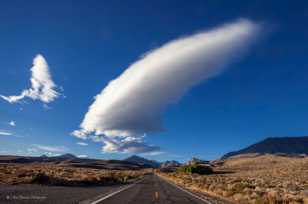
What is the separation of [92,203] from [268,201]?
9484 millimetres

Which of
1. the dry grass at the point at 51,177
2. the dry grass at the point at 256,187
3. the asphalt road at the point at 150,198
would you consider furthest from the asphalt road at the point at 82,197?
the dry grass at the point at 51,177

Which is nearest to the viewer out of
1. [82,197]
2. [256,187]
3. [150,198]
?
[82,197]

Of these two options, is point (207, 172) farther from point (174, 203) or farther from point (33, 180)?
point (174, 203)

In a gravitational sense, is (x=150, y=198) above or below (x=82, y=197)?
below

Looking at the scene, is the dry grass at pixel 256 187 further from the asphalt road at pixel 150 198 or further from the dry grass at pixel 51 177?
the dry grass at pixel 51 177

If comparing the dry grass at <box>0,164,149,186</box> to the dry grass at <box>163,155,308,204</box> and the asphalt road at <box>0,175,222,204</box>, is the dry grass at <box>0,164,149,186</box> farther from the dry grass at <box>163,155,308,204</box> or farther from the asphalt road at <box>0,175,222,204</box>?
the dry grass at <box>163,155,308,204</box>

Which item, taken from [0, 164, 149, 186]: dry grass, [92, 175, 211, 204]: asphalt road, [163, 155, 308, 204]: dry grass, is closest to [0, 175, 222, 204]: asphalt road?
[92, 175, 211, 204]: asphalt road

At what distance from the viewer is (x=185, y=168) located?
118 m

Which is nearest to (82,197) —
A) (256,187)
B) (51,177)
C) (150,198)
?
Result: (150,198)

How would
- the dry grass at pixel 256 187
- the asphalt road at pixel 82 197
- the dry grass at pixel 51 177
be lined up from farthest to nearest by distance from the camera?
the dry grass at pixel 51 177, the dry grass at pixel 256 187, the asphalt road at pixel 82 197

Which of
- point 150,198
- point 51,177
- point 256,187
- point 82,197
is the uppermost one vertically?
point 51,177

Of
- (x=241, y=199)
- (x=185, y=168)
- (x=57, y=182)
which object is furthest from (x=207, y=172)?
(x=241, y=199)

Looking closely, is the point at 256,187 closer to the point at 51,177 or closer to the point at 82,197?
the point at 82,197

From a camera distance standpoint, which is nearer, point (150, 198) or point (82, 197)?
point (82, 197)
